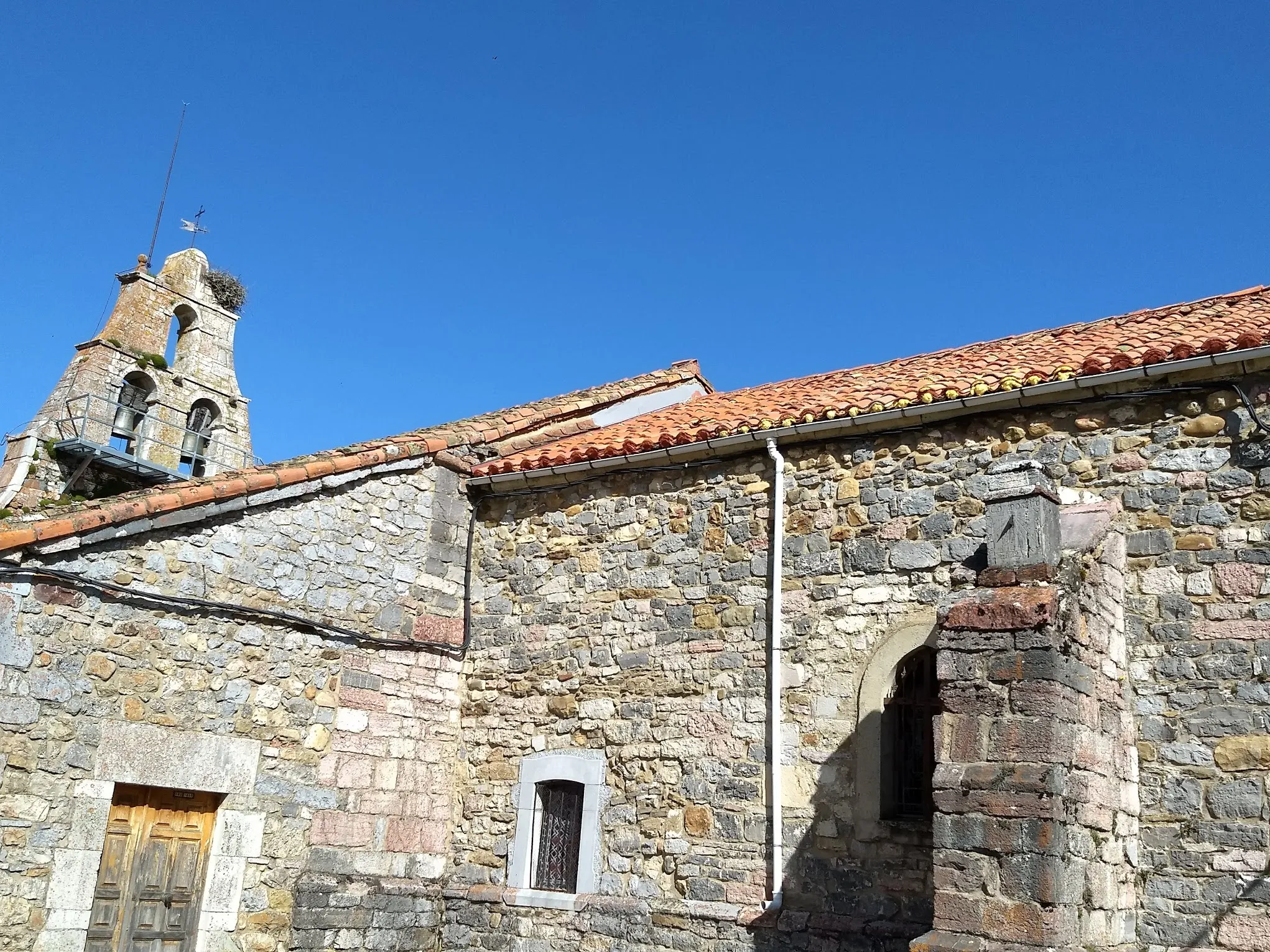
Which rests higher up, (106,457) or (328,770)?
(106,457)

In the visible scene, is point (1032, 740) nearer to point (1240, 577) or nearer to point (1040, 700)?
point (1040, 700)

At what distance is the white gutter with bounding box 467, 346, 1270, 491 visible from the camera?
25.4 ft

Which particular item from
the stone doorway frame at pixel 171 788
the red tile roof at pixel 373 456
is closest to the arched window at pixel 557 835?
the stone doorway frame at pixel 171 788

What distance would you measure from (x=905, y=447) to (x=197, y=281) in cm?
1919

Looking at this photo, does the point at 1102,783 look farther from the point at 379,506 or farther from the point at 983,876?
the point at 379,506

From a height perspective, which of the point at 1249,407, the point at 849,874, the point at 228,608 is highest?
the point at 1249,407

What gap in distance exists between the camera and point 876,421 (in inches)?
347

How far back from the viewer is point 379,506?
1037 cm

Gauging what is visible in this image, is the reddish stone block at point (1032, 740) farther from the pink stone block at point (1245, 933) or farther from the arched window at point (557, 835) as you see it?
the arched window at point (557, 835)

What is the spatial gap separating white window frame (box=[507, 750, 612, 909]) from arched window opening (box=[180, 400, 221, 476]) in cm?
1506

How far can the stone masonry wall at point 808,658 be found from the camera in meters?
7.16

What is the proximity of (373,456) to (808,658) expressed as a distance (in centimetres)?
423

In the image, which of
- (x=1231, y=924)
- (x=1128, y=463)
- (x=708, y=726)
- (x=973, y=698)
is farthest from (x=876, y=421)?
(x=1231, y=924)

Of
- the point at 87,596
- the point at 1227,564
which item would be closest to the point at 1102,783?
the point at 1227,564
